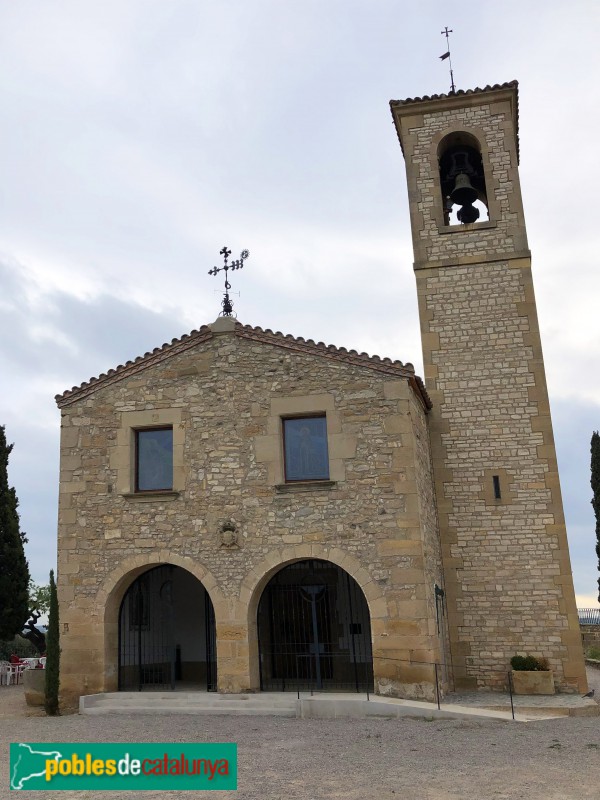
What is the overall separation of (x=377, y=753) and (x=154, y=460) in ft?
23.0

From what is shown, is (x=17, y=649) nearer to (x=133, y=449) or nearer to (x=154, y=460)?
(x=133, y=449)

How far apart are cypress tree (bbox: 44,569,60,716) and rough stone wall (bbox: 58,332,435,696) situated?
0.52 ft

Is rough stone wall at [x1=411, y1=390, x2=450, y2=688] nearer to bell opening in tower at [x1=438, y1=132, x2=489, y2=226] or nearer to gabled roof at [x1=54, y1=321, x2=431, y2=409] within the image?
gabled roof at [x1=54, y1=321, x2=431, y2=409]

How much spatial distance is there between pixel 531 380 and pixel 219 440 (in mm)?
6433

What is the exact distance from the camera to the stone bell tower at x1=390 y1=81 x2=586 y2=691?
557 inches

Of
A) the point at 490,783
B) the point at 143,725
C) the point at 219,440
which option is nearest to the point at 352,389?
the point at 219,440

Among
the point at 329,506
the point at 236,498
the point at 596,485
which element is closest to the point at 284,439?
the point at 236,498

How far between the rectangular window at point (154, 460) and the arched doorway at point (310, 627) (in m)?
2.72

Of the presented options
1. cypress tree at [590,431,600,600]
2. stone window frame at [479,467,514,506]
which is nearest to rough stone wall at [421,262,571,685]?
stone window frame at [479,467,514,506]

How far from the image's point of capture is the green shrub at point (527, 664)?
44.4 ft

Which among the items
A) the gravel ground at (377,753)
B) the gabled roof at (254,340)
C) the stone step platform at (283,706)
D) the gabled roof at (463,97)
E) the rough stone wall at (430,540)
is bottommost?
the gravel ground at (377,753)

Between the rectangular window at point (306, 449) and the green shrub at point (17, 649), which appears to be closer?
the rectangular window at point (306, 449)

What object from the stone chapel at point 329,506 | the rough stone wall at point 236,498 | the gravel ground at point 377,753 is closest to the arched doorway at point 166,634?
the stone chapel at point 329,506

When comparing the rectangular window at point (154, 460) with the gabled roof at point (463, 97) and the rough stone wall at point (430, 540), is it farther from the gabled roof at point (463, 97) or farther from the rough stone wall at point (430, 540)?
the gabled roof at point (463, 97)
